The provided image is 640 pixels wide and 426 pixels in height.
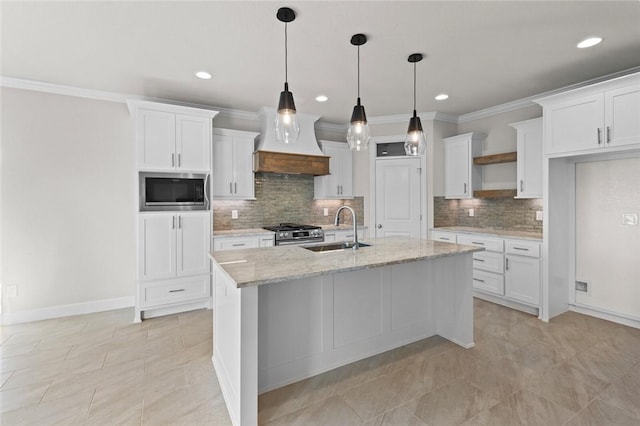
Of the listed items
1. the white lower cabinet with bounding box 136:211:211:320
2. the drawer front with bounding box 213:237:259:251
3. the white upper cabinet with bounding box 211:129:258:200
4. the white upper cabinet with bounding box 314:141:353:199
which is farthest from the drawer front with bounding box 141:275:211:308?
the white upper cabinet with bounding box 314:141:353:199

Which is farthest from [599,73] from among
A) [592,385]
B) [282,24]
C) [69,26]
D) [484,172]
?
[69,26]

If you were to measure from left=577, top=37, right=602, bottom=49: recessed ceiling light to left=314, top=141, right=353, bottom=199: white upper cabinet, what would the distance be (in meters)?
3.07

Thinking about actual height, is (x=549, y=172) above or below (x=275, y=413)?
above

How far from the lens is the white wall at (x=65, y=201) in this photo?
3.46 metres

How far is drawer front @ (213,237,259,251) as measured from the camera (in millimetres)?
4000

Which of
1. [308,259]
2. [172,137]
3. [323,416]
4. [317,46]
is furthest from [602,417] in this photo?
[172,137]

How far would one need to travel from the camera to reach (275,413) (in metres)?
1.99

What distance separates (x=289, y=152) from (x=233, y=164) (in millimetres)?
815

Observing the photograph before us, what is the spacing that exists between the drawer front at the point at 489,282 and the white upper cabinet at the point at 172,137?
3.78 meters

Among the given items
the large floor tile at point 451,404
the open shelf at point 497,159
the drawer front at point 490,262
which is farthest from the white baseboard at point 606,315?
the large floor tile at point 451,404

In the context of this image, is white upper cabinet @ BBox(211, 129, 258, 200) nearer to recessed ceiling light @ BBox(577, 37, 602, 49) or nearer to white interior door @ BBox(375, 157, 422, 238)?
white interior door @ BBox(375, 157, 422, 238)

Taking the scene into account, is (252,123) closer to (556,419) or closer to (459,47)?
(459,47)

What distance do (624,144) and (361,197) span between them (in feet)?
10.5

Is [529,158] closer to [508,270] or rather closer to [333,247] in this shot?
[508,270]
